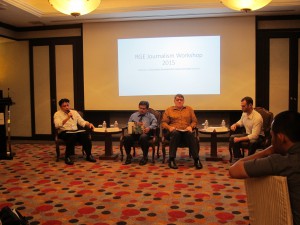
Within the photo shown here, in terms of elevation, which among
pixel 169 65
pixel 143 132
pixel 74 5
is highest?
pixel 74 5

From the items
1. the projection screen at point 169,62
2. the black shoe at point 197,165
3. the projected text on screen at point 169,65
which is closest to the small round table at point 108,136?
the black shoe at point 197,165

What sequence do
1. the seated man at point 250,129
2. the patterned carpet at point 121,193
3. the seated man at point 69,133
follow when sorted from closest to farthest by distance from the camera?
1. the patterned carpet at point 121,193
2. the seated man at point 250,129
3. the seated man at point 69,133

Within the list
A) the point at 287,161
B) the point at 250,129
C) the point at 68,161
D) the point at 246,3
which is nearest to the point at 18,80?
the point at 68,161

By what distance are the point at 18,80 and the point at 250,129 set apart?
248 inches

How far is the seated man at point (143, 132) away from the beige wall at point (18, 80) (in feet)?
13.1

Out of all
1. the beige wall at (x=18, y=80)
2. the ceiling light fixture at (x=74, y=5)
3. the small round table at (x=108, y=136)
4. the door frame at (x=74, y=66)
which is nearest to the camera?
the ceiling light fixture at (x=74, y=5)

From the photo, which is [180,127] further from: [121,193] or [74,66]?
[74,66]

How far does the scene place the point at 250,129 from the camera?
612cm

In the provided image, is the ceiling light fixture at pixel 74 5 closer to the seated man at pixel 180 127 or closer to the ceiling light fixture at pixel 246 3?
the ceiling light fixture at pixel 246 3

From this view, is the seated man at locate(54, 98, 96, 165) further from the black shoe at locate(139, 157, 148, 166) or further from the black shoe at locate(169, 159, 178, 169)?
the black shoe at locate(169, 159, 178, 169)

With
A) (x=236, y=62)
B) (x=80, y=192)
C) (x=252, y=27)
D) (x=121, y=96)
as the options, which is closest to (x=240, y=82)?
(x=236, y=62)

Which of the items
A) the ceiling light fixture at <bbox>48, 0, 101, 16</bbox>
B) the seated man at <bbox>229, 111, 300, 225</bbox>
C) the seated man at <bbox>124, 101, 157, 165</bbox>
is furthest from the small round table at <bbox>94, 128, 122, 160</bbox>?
the seated man at <bbox>229, 111, 300, 225</bbox>

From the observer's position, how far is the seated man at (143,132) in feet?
21.1

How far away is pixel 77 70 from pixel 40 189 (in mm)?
4610
